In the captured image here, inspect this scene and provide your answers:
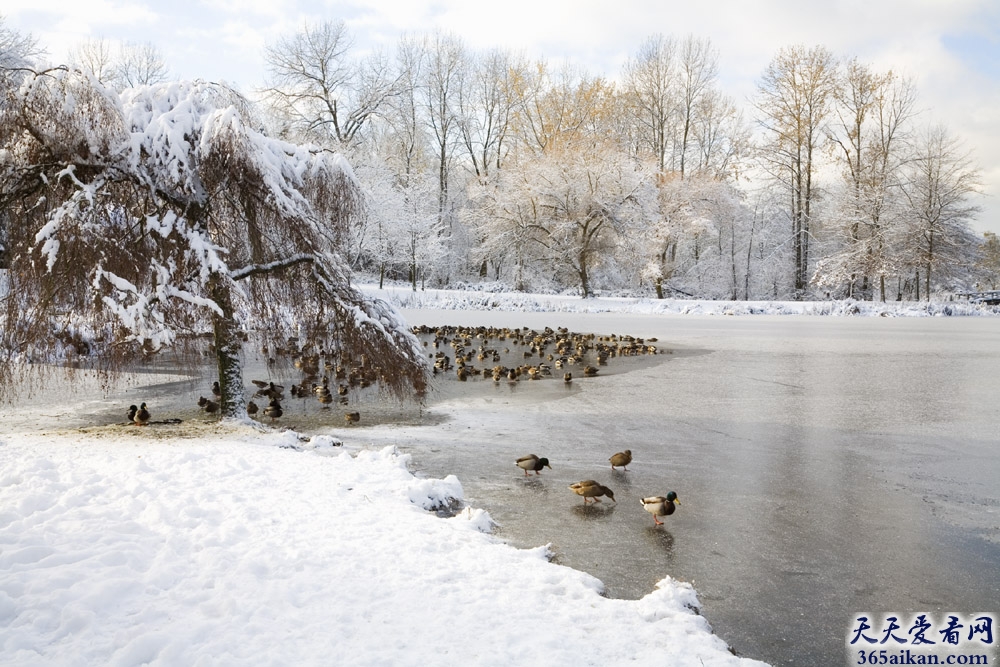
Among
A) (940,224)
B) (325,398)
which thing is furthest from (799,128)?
(325,398)

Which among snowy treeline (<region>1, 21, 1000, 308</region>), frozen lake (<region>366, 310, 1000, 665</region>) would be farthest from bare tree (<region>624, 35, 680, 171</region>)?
frozen lake (<region>366, 310, 1000, 665</region>)

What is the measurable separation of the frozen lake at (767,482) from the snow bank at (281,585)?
637mm

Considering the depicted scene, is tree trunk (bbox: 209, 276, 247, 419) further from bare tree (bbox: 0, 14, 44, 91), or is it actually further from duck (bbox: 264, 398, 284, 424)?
bare tree (bbox: 0, 14, 44, 91)

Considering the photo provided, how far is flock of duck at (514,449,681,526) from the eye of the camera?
571 cm

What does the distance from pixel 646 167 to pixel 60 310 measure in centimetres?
3328

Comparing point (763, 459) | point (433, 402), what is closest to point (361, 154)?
point (433, 402)

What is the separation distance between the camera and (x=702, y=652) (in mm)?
3602

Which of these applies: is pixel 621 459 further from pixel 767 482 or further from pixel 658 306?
pixel 658 306

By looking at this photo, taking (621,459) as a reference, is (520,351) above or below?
above

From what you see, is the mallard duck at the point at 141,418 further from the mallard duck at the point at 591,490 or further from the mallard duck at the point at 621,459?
the mallard duck at the point at 621,459

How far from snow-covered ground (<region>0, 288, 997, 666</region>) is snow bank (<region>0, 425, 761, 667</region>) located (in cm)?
1

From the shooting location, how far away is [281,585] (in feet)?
12.9

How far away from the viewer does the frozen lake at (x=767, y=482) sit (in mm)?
4508

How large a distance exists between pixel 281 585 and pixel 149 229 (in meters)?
5.79
